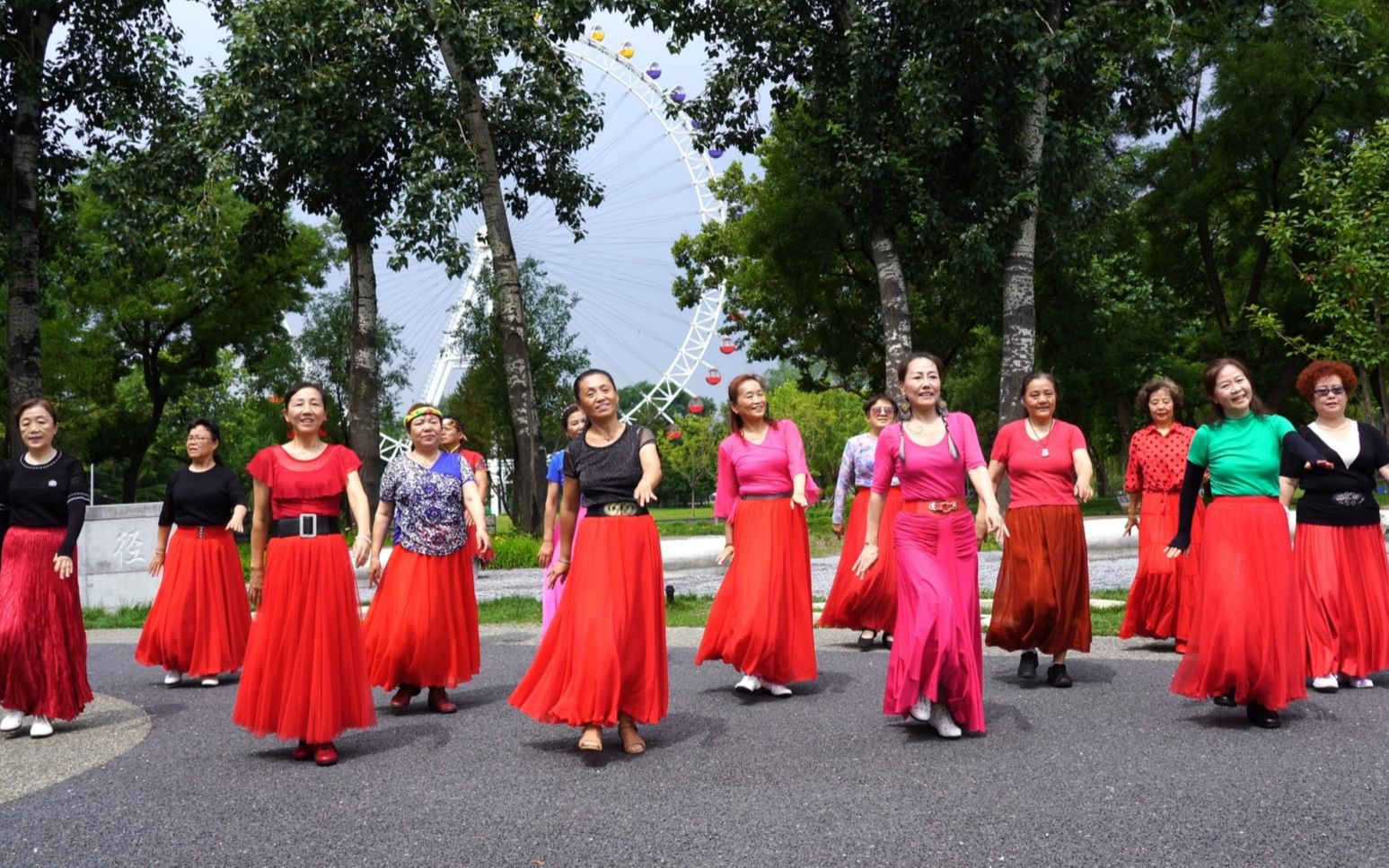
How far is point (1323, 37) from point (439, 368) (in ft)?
124

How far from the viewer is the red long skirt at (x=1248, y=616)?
636 cm

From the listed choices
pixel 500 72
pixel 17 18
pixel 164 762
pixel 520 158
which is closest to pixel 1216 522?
pixel 164 762

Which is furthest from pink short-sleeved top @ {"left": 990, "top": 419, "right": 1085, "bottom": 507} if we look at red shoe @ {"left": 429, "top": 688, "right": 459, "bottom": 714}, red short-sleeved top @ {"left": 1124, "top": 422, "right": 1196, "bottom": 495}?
red shoe @ {"left": 429, "top": 688, "right": 459, "bottom": 714}

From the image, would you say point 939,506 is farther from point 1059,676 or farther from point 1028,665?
point 1028,665

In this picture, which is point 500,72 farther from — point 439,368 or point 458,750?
point 439,368

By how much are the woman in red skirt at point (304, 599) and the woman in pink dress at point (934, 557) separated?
2.75 m

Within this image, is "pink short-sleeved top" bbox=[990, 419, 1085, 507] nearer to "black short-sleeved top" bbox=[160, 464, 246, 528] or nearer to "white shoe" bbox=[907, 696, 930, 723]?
"white shoe" bbox=[907, 696, 930, 723]

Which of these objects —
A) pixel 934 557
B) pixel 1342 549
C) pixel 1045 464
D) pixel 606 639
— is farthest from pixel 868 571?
pixel 606 639

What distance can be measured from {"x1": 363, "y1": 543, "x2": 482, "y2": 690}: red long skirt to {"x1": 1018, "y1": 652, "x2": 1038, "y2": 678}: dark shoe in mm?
3702

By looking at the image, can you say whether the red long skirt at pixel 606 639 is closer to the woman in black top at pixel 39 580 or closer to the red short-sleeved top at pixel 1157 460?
the woman in black top at pixel 39 580

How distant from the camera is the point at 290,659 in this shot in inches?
249

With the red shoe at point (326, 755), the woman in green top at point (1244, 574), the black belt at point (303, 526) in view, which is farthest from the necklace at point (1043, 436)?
the red shoe at point (326, 755)

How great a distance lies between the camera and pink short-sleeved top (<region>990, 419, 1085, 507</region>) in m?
7.96

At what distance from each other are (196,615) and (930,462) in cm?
609
